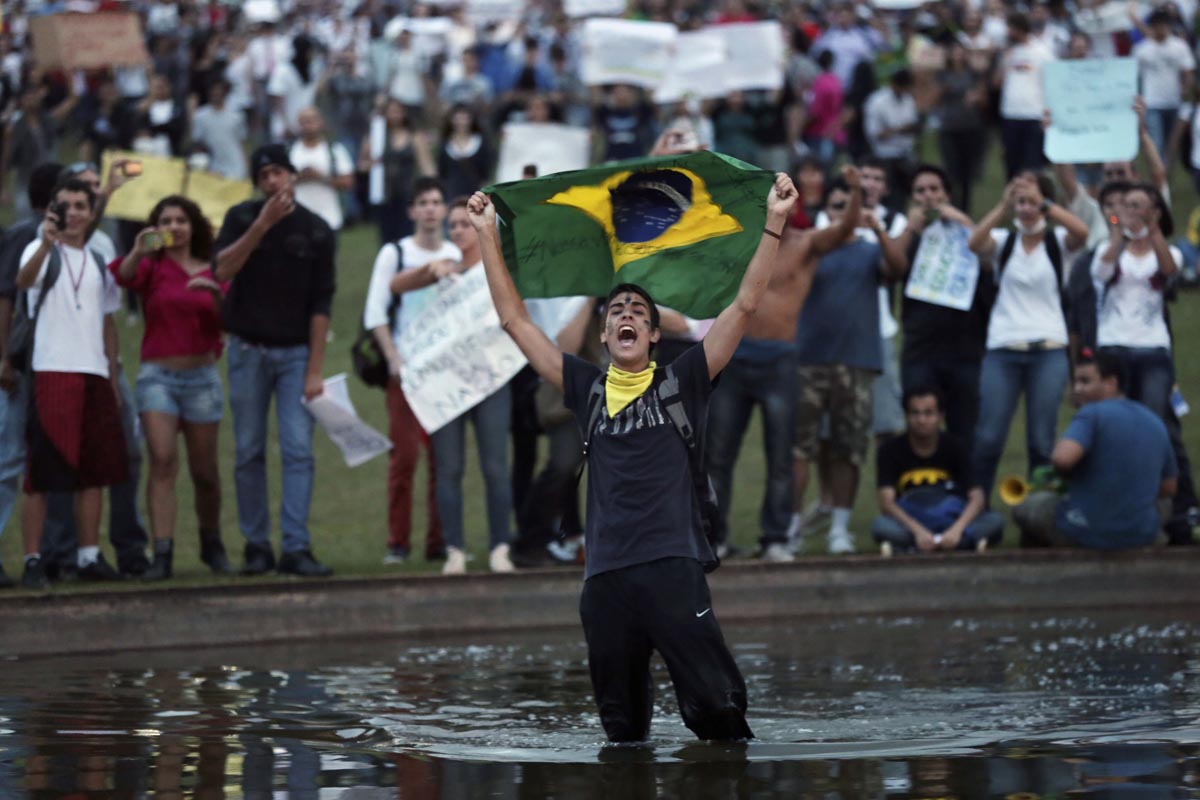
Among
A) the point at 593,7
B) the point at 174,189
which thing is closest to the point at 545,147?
the point at 174,189

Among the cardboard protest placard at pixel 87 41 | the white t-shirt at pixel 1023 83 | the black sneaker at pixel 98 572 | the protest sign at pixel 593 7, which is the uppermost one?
the protest sign at pixel 593 7

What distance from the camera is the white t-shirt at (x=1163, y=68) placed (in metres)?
22.1

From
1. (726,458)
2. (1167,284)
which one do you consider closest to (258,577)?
(726,458)

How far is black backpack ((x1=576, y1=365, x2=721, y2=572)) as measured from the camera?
7.99m

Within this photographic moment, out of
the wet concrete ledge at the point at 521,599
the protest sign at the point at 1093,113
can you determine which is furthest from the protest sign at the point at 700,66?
the wet concrete ledge at the point at 521,599

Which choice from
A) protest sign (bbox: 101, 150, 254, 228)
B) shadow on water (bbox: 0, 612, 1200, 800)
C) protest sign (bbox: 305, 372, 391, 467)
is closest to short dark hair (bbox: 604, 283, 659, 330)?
shadow on water (bbox: 0, 612, 1200, 800)

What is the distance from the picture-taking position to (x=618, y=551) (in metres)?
7.88

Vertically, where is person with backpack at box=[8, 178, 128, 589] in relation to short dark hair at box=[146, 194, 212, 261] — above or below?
below

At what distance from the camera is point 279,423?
12.1 meters

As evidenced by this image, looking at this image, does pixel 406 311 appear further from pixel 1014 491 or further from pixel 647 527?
pixel 647 527

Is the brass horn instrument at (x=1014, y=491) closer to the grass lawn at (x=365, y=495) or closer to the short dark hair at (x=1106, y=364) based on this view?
the grass lawn at (x=365, y=495)

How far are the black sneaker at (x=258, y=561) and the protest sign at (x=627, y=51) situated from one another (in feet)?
33.4

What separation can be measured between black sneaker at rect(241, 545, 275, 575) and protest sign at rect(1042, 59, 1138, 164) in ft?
19.3

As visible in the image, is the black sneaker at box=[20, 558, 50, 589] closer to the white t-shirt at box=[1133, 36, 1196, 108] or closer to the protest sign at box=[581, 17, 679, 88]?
the protest sign at box=[581, 17, 679, 88]
